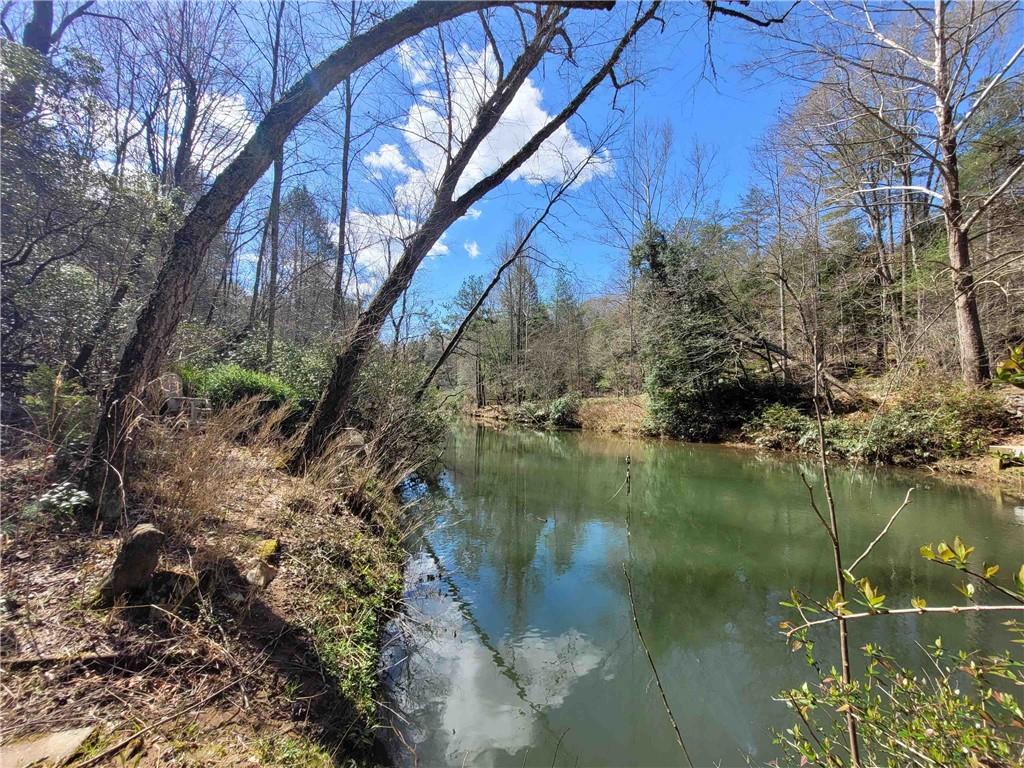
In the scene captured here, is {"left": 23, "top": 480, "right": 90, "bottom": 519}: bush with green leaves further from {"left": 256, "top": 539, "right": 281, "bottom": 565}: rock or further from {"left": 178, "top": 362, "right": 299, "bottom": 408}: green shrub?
{"left": 178, "top": 362, "right": 299, "bottom": 408}: green shrub

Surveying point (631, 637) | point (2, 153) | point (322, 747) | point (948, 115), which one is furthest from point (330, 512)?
point (948, 115)

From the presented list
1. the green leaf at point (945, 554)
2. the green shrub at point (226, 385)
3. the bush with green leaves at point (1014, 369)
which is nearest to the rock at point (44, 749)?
the green leaf at point (945, 554)

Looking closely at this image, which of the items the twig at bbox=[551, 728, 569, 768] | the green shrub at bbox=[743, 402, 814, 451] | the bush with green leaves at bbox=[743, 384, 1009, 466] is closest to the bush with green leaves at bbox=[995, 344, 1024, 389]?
the twig at bbox=[551, 728, 569, 768]

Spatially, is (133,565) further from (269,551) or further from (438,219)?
(438,219)

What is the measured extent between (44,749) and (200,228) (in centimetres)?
294

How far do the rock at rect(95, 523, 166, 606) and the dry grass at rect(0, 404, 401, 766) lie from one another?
0.26 ft

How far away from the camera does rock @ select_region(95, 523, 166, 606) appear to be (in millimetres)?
2229

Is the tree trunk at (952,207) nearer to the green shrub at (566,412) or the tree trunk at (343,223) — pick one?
the tree trunk at (343,223)

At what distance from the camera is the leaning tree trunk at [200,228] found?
2.77 m

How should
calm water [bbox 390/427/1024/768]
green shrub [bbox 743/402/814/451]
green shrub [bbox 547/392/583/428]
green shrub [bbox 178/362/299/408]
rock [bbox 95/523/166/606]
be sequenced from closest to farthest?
1. rock [bbox 95/523/166/606]
2. calm water [bbox 390/427/1024/768]
3. green shrub [bbox 178/362/299/408]
4. green shrub [bbox 743/402/814/451]
5. green shrub [bbox 547/392/583/428]

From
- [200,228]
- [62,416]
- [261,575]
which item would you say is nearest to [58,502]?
[62,416]

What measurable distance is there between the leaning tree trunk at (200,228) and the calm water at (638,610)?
246 centimetres

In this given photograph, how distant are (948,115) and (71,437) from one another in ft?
44.9

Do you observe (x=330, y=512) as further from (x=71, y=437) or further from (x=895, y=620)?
(x=895, y=620)
